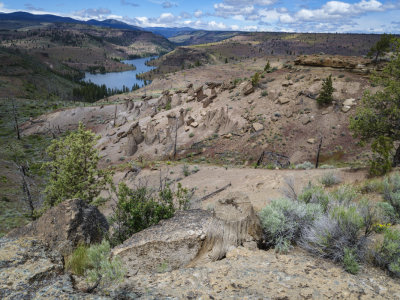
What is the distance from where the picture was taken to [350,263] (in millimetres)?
4367

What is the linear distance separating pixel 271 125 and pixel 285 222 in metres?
24.2

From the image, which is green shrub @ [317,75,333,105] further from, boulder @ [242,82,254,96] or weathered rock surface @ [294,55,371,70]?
boulder @ [242,82,254,96]

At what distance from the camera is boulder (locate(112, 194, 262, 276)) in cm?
521

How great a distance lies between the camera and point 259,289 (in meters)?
3.93

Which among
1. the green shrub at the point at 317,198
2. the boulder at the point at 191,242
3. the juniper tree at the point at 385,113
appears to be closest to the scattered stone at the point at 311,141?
the juniper tree at the point at 385,113

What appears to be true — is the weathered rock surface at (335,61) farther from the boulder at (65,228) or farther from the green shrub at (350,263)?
the boulder at (65,228)

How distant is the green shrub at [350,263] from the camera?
430cm

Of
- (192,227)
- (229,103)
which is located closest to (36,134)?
(229,103)

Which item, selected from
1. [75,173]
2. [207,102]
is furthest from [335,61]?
[75,173]

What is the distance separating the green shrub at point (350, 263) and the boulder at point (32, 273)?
14.5 ft

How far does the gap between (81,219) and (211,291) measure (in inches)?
210

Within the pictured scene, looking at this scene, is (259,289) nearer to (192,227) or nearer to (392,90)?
(192,227)

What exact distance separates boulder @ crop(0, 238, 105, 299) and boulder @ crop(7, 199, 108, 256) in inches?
21.3

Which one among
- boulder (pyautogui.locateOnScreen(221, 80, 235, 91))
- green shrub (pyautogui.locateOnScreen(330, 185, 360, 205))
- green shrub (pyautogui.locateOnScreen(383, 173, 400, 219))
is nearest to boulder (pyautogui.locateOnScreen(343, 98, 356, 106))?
boulder (pyautogui.locateOnScreen(221, 80, 235, 91))
